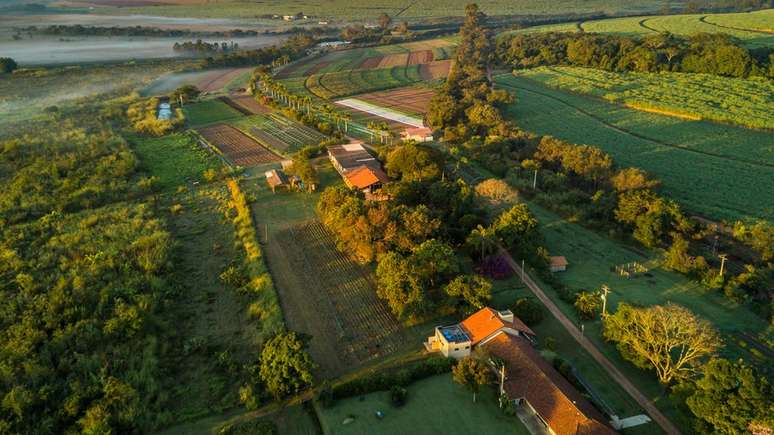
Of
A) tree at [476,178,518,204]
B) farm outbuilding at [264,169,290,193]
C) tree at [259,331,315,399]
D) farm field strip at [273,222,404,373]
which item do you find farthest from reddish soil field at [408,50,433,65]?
tree at [259,331,315,399]

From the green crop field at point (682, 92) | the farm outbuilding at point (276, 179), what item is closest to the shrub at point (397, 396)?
the farm outbuilding at point (276, 179)

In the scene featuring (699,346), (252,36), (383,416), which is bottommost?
(383,416)

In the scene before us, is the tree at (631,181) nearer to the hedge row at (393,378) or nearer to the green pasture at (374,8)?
the hedge row at (393,378)

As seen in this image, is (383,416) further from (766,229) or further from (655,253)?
(766,229)

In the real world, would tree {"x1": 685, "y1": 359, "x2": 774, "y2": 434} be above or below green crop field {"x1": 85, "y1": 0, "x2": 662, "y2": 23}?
below

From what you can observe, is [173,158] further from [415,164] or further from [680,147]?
[680,147]

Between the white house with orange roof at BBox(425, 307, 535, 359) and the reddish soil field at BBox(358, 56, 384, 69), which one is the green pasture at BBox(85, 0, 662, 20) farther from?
the white house with orange roof at BBox(425, 307, 535, 359)

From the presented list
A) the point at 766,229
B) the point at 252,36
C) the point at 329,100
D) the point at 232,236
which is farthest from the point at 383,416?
the point at 252,36

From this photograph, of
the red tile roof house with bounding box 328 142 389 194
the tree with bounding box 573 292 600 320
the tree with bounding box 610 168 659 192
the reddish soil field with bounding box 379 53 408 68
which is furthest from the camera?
the reddish soil field with bounding box 379 53 408 68
